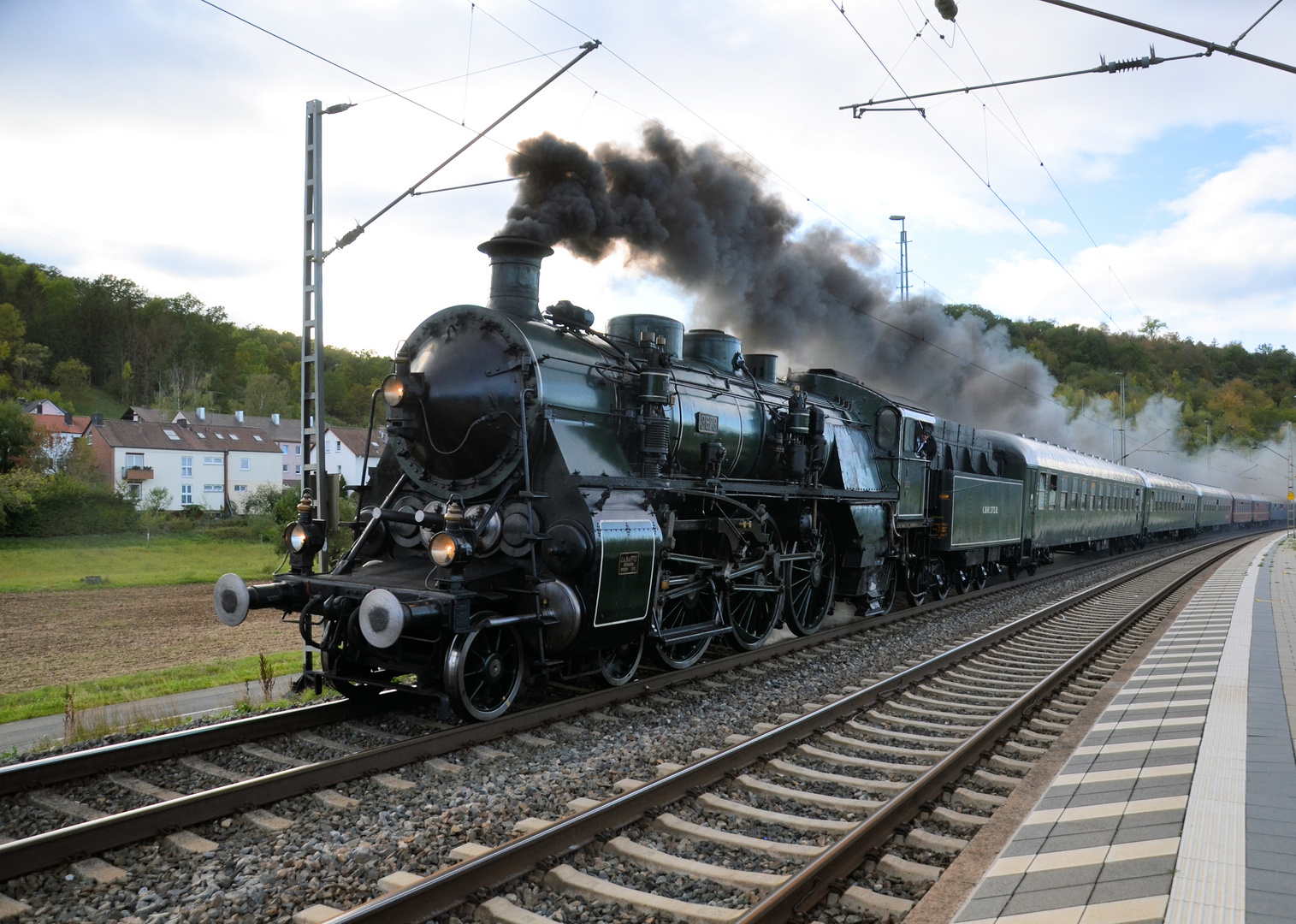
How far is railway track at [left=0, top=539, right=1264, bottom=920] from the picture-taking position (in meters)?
4.09

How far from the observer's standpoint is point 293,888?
376cm

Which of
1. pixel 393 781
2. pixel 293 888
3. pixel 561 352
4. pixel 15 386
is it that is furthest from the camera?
pixel 15 386

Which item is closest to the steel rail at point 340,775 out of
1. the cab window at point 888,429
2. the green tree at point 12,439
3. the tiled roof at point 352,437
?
the cab window at point 888,429

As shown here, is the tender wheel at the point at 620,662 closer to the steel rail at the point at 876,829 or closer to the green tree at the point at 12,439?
the steel rail at the point at 876,829

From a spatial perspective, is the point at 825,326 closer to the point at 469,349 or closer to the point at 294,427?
the point at 469,349

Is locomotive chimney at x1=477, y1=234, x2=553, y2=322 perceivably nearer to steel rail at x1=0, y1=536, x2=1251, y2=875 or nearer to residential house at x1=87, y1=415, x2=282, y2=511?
steel rail at x1=0, y1=536, x2=1251, y2=875

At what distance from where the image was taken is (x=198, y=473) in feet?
152

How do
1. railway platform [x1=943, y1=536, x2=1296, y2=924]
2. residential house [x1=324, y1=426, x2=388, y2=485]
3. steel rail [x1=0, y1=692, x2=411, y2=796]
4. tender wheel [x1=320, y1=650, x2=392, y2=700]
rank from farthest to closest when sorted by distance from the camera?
residential house [x1=324, y1=426, x2=388, y2=485], tender wheel [x1=320, y1=650, x2=392, y2=700], steel rail [x1=0, y1=692, x2=411, y2=796], railway platform [x1=943, y1=536, x2=1296, y2=924]

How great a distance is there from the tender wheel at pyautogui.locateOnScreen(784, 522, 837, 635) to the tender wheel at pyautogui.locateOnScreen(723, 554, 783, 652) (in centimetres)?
32

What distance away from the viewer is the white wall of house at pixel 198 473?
4378 centimetres

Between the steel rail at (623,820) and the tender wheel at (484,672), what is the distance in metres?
1.76

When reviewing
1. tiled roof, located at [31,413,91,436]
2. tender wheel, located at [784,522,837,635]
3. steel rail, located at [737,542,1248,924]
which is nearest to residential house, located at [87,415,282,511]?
tiled roof, located at [31,413,91,436]

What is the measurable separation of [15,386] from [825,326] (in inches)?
2129

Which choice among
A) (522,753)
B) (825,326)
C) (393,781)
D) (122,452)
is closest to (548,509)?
(522,753)
